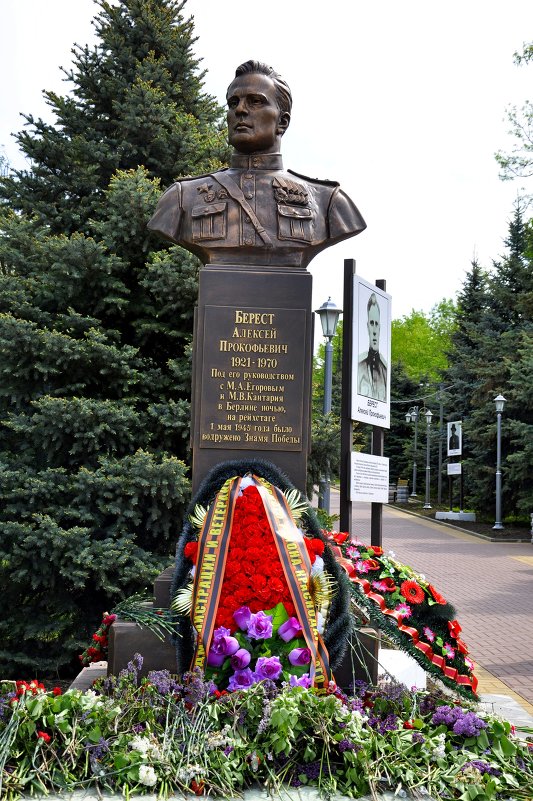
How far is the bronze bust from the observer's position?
5.63m

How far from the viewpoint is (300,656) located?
4293 millimetres

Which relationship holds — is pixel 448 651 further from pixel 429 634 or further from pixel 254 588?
pixel 254 588

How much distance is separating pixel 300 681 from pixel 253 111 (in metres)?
3.63

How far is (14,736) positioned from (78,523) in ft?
13.4

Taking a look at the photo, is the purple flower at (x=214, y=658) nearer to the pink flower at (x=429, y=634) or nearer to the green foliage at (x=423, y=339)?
the pink flower at (x=429, y=634)

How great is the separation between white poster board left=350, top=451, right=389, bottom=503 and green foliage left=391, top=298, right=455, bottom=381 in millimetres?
44331

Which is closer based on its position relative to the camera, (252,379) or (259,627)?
(259,627)

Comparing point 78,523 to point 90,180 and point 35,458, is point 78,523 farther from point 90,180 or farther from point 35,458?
point 90,180

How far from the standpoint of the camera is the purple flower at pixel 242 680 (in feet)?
13.6

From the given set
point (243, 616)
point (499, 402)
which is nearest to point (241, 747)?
point (243, 616)

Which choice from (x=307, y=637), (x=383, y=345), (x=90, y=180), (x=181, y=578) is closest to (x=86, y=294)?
(x=90, y=180)

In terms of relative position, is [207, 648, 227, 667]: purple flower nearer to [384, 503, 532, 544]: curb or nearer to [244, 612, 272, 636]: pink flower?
[244, 612, 272, 636]: pink flower

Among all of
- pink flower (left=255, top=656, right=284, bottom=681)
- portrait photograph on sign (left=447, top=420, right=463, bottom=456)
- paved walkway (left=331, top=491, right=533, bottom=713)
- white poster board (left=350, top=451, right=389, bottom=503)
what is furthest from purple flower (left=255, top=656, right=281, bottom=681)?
portrait photograph on sign (left=447, top=420, right=463, bottom=456)

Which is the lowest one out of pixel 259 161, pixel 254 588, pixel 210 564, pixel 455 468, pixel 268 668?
pixel 268 668
